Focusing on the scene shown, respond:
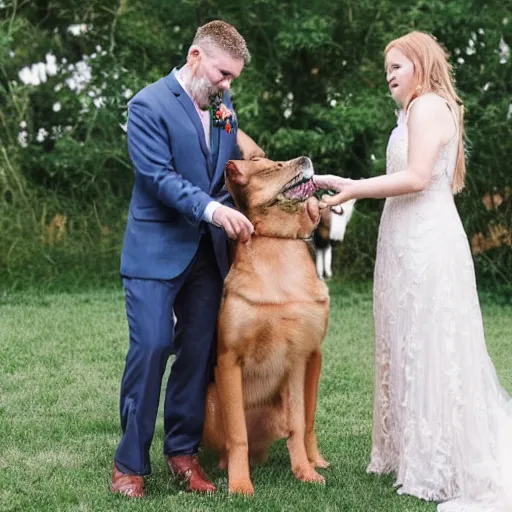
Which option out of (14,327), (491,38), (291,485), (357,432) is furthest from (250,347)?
(491,38)

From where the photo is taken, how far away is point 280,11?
11.3 metres

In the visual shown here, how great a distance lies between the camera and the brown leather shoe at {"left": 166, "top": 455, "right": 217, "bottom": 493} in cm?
404

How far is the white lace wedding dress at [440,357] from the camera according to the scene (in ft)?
13.0

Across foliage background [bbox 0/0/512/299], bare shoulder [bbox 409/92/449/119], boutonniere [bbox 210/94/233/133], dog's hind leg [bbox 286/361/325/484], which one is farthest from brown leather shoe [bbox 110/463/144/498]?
foliage background [bbox 0/0/512/299]

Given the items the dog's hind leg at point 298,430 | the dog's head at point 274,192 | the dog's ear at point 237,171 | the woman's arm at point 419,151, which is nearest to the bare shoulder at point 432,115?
the woman's arm at point 419,151

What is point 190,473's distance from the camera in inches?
162

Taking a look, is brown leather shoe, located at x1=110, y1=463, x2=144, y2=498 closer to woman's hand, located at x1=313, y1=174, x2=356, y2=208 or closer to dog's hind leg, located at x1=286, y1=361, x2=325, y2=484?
dog's hind leg, located at x1=286, y1=361, x2=325, y2=484

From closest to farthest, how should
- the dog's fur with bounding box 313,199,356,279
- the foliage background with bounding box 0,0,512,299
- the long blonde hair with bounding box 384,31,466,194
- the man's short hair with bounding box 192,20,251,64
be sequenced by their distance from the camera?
the man's short hair with bounding box 192,20,251,64
the long blonde hair with bounding box 384,31,466,194
the foliage background with bounding box 0,0,512,299
the dog's fur with bounding box 313,199,356,279

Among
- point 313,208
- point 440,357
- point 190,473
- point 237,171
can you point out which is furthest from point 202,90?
point 190,473

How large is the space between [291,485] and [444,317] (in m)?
0.95

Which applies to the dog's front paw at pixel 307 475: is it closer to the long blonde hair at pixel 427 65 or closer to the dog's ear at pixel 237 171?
the dog's ear at pixel 237 171

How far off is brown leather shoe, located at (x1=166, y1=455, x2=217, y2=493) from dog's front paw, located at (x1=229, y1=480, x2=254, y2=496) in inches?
4.5

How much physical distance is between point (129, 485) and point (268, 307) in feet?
3.03

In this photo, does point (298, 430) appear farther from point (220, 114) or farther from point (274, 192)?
point (220, 114)
